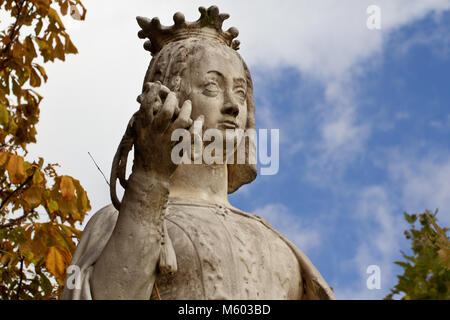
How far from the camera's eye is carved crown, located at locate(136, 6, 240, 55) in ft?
20.1

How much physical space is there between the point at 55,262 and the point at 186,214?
9.04 ft

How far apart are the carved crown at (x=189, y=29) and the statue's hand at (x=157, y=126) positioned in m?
1.56

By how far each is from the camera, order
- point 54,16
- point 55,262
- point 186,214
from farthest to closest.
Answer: point 54,16 → point 55,262 → point 186,214

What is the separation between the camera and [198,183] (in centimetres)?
565

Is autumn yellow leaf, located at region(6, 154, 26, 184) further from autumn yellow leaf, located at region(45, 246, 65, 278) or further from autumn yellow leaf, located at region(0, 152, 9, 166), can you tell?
autumn yellow leaf, located at region(45, 246, 65, 278)

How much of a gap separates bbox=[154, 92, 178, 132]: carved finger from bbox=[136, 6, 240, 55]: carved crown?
66.6 inches

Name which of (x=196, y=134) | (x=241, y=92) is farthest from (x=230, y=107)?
(x=196, y=134)

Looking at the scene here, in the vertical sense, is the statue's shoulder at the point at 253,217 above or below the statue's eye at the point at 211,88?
below

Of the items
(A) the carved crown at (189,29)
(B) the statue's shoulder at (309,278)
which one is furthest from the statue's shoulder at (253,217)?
(A) the carved crown at (189,29)

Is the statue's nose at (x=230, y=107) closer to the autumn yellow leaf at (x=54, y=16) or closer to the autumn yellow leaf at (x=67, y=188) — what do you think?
the autumn yellow leaf at (x=67, y=188)

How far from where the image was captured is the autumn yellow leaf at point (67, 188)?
7895 millimetres

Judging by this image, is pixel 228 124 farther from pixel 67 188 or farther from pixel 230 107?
A: pixel 67 188

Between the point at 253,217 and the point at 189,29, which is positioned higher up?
the point at 189,29
